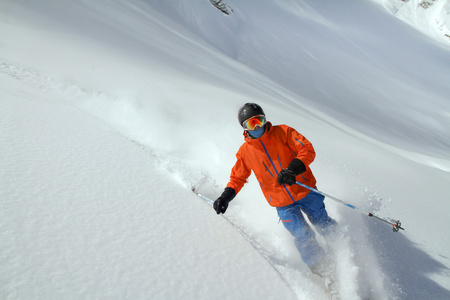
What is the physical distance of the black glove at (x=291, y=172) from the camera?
2369 mm

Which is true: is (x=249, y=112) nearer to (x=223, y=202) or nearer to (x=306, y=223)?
(x=223, y=202)

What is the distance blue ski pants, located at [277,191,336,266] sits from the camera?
251cm

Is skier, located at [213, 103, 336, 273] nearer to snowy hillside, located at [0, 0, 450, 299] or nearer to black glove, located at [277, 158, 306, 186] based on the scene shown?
black glove, located at [277, 158, 306, 186]

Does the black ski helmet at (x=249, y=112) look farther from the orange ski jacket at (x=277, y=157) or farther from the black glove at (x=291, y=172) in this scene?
the black glove at (x=291, y=172)

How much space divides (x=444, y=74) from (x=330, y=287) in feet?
130

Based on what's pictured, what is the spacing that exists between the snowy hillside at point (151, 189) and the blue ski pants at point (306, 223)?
147mm

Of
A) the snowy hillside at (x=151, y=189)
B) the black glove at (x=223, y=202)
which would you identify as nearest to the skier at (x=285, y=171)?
the black glove at (x=223, y=202)

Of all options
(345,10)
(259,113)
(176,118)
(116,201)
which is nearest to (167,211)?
(116,201)

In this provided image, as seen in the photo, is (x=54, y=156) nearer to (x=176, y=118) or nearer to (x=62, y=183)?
(x=62, y=183)

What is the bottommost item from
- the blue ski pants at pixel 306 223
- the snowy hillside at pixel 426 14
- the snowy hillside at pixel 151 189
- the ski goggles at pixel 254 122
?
the snowy hillside at pixel 151 189

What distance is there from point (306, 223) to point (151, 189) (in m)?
1.49

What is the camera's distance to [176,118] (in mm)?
4930

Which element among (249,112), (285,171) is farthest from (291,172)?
(249,112)

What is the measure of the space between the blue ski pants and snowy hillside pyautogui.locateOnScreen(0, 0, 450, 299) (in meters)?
0.15
